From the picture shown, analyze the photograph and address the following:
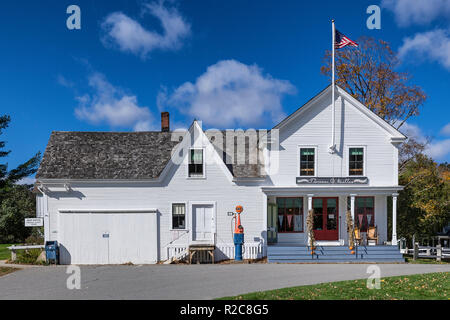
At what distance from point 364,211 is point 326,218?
213 cm

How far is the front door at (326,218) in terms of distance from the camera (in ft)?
63.1

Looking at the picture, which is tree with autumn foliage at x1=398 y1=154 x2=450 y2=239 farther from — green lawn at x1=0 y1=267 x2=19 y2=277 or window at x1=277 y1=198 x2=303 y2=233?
green lawn at x1=0 y1=267 x2=19 y2=277

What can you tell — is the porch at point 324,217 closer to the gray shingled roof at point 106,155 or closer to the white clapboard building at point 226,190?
the white clapboard building at point 226,190

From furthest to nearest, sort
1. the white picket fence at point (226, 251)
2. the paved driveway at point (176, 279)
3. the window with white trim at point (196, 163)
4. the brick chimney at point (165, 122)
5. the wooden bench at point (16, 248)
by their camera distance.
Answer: the brick chimney at point (165, 122) → the window with white trim at point (196, 163) → the wooden bench at point (16, 248) → the white picket fence at point (226, 251) → the paved driveway at point (176, 279)

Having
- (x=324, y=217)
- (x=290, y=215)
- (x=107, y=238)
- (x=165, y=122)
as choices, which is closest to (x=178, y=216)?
(x=107, y=238)

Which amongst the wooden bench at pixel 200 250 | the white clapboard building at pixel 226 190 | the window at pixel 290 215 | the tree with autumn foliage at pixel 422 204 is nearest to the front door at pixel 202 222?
the white clapboard building at pixel 226 190

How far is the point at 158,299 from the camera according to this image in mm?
10391

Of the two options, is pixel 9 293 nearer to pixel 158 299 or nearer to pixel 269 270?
pixel 158 299

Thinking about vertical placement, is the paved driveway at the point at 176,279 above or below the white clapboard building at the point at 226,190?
below

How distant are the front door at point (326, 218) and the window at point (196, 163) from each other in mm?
6489

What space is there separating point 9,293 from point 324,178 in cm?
1462

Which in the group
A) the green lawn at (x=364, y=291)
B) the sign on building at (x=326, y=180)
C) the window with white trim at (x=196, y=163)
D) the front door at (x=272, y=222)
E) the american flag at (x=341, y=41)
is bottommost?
the green lawn at (x=364, y=291)

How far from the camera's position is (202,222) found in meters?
18.5
